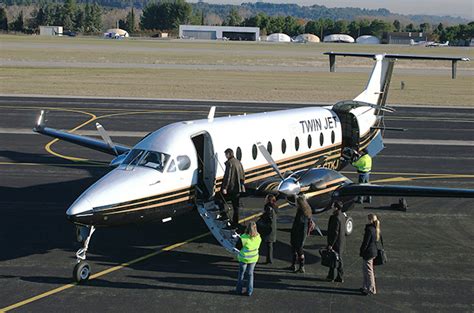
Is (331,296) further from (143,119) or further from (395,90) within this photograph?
(395,90)

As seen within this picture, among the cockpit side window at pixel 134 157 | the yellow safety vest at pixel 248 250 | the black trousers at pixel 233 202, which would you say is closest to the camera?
the yellow safety vest at pixel 248 250

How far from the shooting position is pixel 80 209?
15.0 metres

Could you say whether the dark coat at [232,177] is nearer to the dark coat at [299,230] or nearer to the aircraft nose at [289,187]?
the aircraft nose at [289,187]

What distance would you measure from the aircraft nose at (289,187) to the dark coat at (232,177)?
4.88ft

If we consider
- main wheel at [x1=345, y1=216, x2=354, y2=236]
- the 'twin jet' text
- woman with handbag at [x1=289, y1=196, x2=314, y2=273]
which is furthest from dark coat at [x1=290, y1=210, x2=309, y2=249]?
the 'twin jet' text

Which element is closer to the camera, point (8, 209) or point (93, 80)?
point (8, 209)

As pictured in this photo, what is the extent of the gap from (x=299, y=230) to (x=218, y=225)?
8.42ft

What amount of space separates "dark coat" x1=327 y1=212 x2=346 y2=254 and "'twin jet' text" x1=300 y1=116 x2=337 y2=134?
730 centimetres

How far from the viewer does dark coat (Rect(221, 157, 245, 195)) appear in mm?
17797

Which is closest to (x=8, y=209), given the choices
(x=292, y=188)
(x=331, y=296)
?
(x=292, y=188)

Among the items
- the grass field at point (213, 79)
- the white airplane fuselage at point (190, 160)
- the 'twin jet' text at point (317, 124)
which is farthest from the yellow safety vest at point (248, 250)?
the grass field at point (213, 79)

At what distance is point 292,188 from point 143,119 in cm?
2752

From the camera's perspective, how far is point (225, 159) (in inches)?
738

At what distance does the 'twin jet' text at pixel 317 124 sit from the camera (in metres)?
22.5
